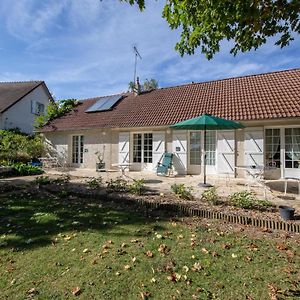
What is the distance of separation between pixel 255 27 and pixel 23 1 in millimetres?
5568

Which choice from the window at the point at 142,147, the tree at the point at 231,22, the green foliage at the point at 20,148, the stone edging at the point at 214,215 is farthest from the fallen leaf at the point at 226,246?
the green foliage at the point at 20,148

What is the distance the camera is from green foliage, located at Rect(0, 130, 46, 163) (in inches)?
650

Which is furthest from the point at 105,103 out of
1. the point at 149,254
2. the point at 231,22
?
the point at 149,254

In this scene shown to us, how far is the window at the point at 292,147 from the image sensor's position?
34.7 ft

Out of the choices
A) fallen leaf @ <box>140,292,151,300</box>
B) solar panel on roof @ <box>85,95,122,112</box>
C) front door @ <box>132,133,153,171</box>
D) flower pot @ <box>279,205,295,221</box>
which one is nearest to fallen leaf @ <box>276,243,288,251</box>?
flower pot @ <box>279,205,295,221</box>

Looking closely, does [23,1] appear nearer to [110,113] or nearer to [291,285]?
[291,285]

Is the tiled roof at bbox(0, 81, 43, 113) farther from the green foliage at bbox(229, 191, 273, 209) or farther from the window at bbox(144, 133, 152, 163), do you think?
the green foliage at bbox(229, 191, 273, 209)

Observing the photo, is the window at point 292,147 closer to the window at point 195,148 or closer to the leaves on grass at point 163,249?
the window at point 195,148

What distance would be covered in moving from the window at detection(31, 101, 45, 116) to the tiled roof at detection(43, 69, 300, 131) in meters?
9.11

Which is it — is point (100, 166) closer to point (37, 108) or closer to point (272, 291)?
point (272, 291)

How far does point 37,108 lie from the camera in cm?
2659

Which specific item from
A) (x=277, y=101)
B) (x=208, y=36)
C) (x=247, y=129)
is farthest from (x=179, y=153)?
(x=208, y=36)

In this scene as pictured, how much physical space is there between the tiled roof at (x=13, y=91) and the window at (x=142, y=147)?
14163 millimetres

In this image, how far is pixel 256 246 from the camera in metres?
3.88
